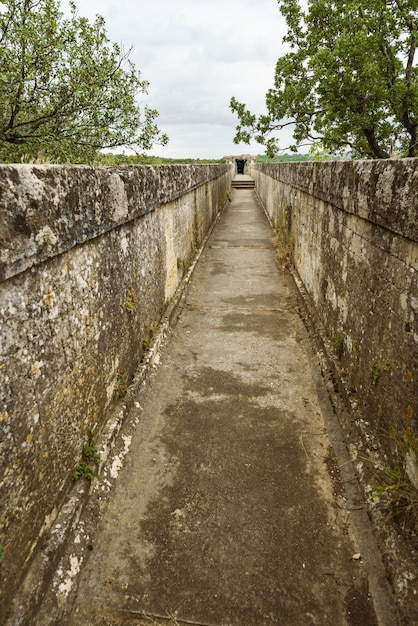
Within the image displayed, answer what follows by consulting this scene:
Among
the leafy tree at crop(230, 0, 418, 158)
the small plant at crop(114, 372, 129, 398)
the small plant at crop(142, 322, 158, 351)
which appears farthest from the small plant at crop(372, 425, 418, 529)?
the leafy tree at crop(230, 0, 418, 158)

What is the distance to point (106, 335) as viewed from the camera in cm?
295

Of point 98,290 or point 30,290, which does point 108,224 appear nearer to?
point 98,290

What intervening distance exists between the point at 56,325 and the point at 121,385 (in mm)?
1283

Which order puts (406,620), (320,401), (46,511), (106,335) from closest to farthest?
(406,620), (46,511), (106,335), (320,401)

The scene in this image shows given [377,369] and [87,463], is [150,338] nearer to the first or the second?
[87,463]

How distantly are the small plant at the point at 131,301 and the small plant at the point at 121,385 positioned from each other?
58 centimetres

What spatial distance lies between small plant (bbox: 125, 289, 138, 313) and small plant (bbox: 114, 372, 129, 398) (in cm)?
58

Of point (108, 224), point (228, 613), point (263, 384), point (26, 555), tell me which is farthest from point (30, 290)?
point (263, 384)

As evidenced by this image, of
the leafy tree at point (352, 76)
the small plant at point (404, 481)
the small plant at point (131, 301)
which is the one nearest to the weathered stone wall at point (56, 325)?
the small plant at point (131, 301)

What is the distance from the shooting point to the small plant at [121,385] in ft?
10.6

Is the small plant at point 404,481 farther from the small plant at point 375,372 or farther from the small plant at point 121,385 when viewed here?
the small plant at point 121,385

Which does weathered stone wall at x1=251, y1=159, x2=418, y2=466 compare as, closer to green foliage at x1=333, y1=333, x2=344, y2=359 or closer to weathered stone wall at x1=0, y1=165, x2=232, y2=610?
green foliage at x1=333, y1=333, x2=344, y2=359

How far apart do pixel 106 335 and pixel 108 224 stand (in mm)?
828

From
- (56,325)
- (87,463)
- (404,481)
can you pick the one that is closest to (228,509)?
(87,463)
